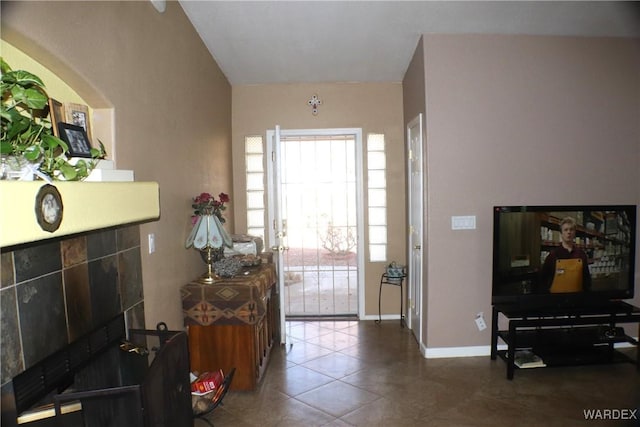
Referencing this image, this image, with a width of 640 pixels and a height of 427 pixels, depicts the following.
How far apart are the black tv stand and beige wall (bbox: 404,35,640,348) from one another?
312mm

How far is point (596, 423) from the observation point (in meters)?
2.55

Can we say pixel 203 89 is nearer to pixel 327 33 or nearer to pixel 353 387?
pixel 327 33

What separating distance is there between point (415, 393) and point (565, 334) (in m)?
1.51

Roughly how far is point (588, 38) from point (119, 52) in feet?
11.8

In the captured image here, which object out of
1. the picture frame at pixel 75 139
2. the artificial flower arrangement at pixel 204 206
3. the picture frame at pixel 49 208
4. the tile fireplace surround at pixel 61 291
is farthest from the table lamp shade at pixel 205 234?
the picture frame at pixel 49 208

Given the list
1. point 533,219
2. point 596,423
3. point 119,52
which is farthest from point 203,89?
point 596,423

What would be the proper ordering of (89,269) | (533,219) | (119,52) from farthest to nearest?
1. (533,219)
2. (119,52)
3. (89,269)

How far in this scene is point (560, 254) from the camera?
332 cm

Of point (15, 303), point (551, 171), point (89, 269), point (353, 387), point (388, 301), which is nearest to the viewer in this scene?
point (15, 303)

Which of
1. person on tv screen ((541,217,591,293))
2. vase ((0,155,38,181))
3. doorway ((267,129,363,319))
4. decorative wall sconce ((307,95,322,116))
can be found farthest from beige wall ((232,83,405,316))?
vase ((0,155,38,181))

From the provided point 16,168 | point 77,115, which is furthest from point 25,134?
point 77,115

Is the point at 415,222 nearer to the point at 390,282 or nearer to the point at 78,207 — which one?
the point at 390,282

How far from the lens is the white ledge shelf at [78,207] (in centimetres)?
92

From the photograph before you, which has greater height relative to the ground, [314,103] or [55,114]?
[314,103]
